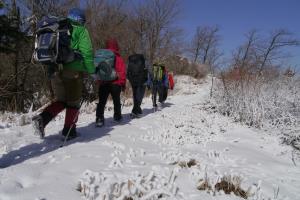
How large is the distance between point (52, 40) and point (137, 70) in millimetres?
3352

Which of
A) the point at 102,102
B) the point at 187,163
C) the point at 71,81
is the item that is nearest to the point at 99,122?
the point at 102,102

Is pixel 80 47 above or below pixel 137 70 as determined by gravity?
above

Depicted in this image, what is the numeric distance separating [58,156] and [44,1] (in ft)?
30.5

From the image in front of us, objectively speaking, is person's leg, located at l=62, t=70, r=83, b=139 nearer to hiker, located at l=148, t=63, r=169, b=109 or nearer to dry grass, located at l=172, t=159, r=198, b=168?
dry grass, located at l=172, t=159, r=198, b=168

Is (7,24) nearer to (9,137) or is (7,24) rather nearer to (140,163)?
(9,137)

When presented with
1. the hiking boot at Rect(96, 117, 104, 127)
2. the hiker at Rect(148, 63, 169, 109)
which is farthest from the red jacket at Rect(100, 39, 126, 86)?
the hiker at Rect(148, 63, 169, 109)

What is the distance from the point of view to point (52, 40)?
3.58 meters

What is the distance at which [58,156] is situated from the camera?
340 cm

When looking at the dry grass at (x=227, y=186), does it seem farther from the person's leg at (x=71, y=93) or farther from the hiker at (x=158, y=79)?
the hiker at (x=158, y=79)

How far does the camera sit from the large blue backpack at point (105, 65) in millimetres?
5367

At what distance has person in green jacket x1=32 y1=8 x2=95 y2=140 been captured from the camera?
405 centimetres

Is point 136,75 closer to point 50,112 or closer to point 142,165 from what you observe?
point 50,112

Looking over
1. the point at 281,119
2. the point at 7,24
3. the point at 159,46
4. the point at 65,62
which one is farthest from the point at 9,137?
the point at 159,46

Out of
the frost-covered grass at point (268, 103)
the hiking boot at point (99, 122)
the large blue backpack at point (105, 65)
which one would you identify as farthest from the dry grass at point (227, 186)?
the frost-covered grass at point (268, 103)
